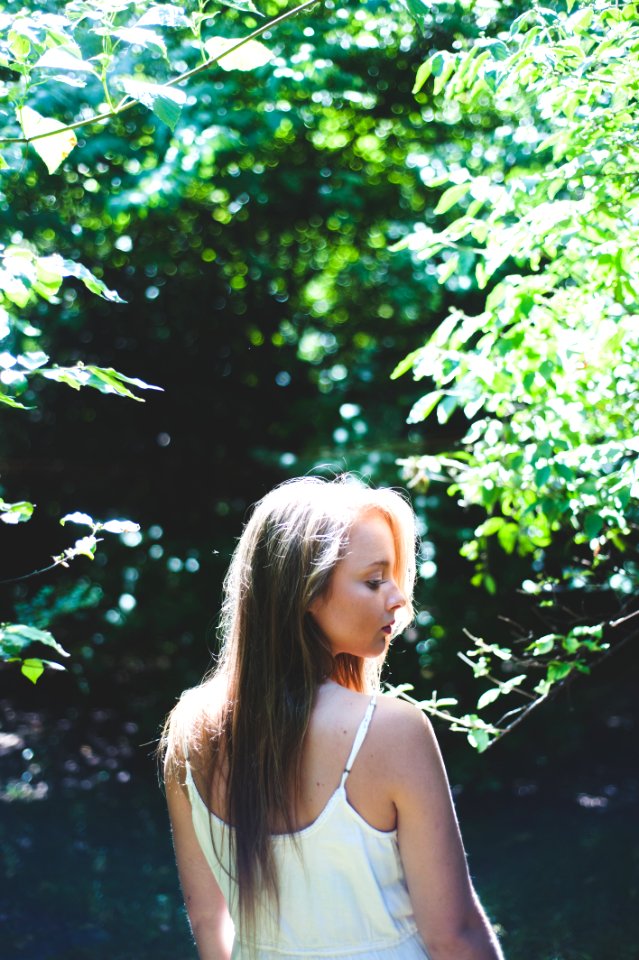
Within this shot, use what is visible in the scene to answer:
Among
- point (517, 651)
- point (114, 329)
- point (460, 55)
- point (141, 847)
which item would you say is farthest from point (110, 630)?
point (460, 55)

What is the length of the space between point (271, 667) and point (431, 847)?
0.36m

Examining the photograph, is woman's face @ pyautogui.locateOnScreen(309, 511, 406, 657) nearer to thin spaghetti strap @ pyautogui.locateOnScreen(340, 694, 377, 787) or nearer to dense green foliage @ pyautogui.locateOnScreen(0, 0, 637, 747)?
thin spaghetti strap @ pyautogui.locateOnScreen(340, 694, 377, 787)

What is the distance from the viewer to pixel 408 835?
154 centimetres

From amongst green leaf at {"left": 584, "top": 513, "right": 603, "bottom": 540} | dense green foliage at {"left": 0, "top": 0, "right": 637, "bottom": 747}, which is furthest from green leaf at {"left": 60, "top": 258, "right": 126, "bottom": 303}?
green leaf at {"left": 584, "top": 513, "right": 603, "bottom": 540}

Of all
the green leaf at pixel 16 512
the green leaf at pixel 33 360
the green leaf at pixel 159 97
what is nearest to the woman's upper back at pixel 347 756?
the green leaf at pixel 16 512

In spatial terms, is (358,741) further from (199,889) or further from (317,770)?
(199,889)

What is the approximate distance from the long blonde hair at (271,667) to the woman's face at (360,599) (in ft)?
0.05

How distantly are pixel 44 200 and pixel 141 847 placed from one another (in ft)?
11.5

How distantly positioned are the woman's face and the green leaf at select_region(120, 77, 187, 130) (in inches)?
30.5

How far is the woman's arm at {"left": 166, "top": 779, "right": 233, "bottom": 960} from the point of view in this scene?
179 centimetres

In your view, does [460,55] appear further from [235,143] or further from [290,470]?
[290,470]

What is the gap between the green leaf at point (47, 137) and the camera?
1.87 meters

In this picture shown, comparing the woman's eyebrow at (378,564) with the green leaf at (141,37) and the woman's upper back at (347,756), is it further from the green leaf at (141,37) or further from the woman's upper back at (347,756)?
the green leaf at (141,37)

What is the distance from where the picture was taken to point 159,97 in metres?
1.86
